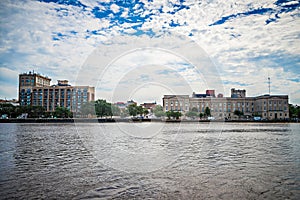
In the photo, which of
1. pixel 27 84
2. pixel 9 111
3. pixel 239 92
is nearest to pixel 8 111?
pixel 9 111

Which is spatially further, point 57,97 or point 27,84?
point 27,84

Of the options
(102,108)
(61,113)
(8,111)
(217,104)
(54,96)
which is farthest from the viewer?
(54,96)

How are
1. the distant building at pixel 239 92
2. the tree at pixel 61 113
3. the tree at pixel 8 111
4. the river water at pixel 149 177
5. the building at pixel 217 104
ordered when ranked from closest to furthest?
the river water at pixel 149 177, the tree at pixel 8 111, the tree at pixel 61 113, the building at pixel 217 104, the distant building at pixel 239 92

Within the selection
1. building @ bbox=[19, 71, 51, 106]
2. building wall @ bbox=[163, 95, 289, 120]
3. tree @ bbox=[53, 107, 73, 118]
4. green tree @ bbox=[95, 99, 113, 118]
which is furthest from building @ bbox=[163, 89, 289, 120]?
building @ bbox=[19, 71, 51, 106]

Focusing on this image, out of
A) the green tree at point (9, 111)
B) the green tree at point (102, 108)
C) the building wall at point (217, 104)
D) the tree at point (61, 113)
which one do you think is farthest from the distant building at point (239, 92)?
the green tree at point (9, 111)

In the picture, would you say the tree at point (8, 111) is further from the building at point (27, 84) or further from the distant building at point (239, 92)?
the distant building at point (239, 92)

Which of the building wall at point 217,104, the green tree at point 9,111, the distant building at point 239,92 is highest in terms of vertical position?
the distant building at point 239,92

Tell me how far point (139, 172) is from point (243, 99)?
119214mm

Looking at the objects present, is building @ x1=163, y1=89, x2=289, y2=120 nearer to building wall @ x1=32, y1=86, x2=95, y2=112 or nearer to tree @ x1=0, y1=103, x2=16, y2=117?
building wall @ x1=32, y1=86, x2=95, y2=112

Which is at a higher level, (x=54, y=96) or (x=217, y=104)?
(x=54, y=96)

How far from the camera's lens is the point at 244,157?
13422mm

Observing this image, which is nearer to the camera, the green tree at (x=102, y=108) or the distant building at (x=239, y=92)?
the green tree at (x=102, y=108)

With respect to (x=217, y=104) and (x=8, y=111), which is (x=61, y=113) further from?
(x=217, y=104)

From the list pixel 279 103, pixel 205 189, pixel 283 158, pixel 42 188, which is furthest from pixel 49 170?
pixel 279 103
